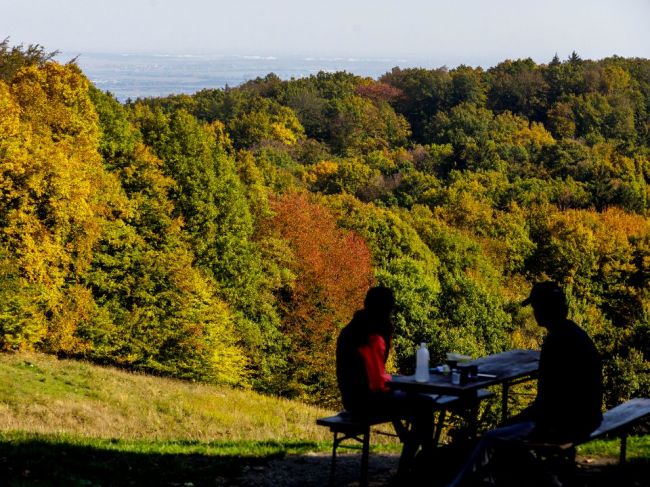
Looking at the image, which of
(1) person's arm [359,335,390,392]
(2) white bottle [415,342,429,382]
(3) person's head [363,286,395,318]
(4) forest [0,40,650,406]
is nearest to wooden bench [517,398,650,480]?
(2) white bottle [415,342,429,382]

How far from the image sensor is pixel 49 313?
1496 inches

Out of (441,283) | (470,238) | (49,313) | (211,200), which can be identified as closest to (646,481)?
(49,313)

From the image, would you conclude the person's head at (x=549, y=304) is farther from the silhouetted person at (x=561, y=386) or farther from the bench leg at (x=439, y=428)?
the bench leg at (x=439, y=428)

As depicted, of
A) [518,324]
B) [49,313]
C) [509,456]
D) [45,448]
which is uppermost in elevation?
[509,456]

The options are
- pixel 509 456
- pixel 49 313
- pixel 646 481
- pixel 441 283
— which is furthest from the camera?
pixel 441 283

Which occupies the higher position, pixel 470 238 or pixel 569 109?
pixel 569 109

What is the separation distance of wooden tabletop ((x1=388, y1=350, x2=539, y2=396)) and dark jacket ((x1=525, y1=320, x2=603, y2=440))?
119cm

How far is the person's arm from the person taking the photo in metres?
10.0

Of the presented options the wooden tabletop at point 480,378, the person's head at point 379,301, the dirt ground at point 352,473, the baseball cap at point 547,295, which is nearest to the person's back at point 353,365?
the person's head at point 379,301

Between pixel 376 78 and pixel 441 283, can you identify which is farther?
pixel 376 78

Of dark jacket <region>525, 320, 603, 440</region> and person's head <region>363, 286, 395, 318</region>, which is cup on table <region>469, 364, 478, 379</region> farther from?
dark jacket <region>525, 320, 603, 440</region>

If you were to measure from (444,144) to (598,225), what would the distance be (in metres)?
43.4

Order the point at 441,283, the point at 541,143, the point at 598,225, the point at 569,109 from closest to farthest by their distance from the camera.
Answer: the point at 441,283 < the point at 598,225 < the point at 541,143 < the point at 569,109

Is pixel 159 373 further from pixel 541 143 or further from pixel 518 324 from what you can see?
pixel 541 143
